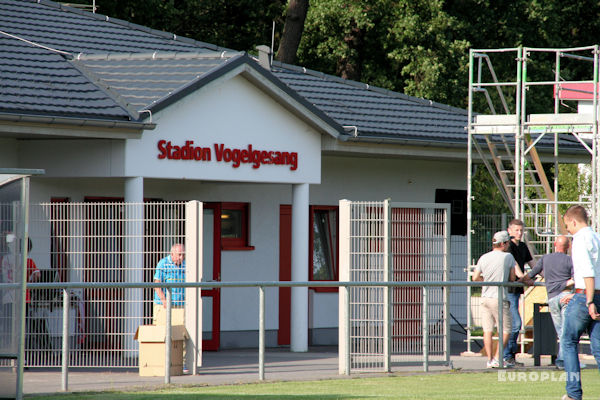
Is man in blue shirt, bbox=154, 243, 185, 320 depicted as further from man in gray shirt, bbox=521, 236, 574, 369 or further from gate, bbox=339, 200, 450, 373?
man in gray shirt, bbox=521, 236, 574, 369

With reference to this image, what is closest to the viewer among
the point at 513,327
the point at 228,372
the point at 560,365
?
the point at 228,372

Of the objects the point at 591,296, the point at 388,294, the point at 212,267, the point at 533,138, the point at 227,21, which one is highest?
the point at 227,21

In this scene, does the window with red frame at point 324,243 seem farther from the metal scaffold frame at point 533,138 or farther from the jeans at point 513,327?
the jeans at point 513,327

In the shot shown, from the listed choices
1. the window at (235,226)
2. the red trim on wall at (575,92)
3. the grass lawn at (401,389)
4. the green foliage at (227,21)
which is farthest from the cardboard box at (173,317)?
the green foliage at (227,21)

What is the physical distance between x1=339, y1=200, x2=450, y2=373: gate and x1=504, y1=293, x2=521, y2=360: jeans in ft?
2.98

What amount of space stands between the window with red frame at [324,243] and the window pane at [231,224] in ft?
4.62

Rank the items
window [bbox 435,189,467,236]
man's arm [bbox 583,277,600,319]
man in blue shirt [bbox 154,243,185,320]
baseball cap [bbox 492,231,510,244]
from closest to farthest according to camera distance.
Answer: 1. man's arm [bbox 583,277,600,319]
2. man in blue shirt [bbox 154,243,185,320]
3. baseball cap [bbox 492,231,510,244]
4. window [bbox 435,189,467,236]

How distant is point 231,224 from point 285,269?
1.26 meters

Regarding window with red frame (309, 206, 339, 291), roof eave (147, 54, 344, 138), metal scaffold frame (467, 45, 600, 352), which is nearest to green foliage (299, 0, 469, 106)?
metal scaffold frame (467, 45, 600, 352)

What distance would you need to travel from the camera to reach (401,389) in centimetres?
1159

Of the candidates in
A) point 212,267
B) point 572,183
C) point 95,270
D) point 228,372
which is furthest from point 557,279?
point 572,183

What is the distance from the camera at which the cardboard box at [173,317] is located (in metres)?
13.1

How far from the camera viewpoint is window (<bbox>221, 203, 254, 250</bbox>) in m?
18.2

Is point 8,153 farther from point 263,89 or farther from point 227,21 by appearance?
point 227,21
